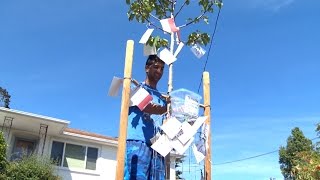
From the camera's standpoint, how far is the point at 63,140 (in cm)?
1759

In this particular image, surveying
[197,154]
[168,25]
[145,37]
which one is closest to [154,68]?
[145,37]

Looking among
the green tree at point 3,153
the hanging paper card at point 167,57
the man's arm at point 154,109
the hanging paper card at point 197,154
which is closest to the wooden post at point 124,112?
the man's arm at point 154,109

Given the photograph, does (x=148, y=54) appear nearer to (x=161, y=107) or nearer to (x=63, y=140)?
(x=161, y=107)

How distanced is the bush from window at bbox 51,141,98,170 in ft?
6.71

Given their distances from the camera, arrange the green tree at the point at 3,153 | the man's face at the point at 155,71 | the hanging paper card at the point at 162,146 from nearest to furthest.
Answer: the hanging paper card at the point at 162,146, the man's face at the point at 155,71, the green tree at the point at 3,153

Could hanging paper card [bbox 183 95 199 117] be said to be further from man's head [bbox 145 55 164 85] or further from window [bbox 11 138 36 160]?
window [bbox 11 138 36 160]

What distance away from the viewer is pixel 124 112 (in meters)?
4.29

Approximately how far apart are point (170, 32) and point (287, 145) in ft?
92.4

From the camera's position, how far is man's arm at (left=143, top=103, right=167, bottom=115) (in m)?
4.81

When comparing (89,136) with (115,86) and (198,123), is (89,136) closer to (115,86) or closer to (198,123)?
(115,86)

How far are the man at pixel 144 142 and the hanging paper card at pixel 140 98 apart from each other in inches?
6.6

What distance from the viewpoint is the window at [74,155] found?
1730 cm

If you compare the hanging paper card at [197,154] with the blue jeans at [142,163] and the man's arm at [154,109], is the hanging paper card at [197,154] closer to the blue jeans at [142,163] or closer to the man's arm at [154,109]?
the blue jeans at [142,163]

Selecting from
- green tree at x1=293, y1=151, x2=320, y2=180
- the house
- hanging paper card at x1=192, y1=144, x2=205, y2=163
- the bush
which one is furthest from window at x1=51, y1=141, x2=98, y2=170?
hanging paper card at x1=192, y1=144, x2=205, y2=163
